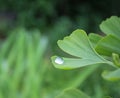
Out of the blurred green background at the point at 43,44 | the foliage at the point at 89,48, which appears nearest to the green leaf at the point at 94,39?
the foliage at the point at 89,48

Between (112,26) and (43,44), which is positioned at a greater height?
(43,44)

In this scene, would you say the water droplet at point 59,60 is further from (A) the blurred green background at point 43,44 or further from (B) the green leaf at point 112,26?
(A) the blurred green background at point 43,44

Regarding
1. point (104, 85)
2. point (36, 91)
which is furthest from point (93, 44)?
point (104, 85)

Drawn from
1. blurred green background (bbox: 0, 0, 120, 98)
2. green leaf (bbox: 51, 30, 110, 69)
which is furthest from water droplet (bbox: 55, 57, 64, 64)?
blurred green background (bbox: 0, 0, 120, 98)

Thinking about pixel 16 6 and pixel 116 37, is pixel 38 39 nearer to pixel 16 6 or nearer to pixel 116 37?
pixel 16 6

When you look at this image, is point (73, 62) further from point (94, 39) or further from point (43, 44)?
point (43, 44)

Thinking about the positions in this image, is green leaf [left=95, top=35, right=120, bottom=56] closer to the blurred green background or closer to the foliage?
the foliage

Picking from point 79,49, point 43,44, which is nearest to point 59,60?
point 79,49
